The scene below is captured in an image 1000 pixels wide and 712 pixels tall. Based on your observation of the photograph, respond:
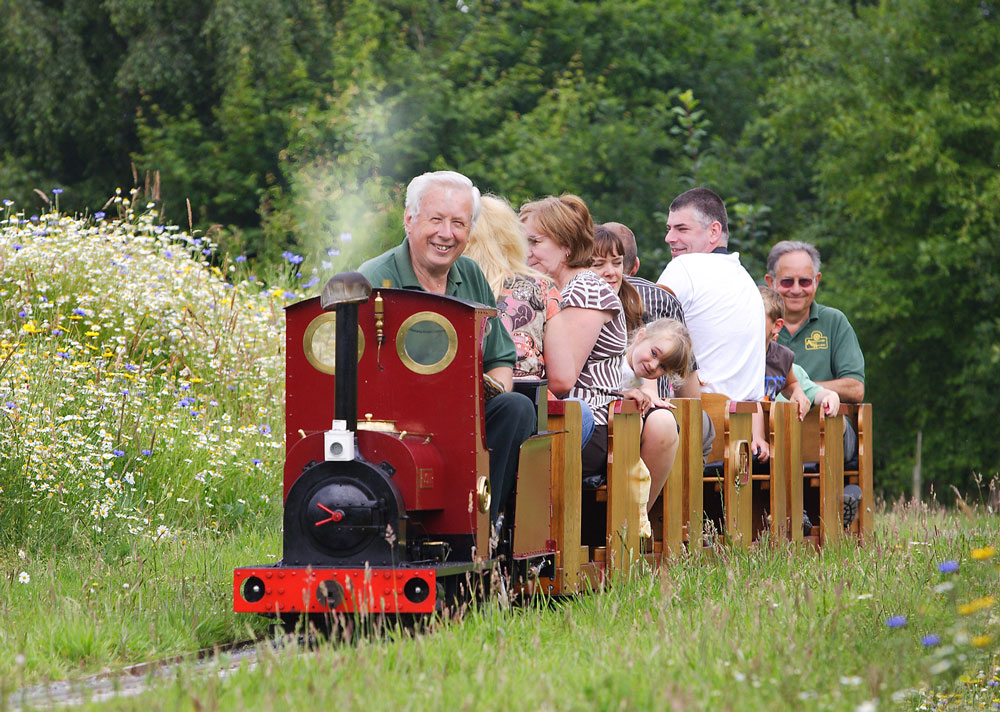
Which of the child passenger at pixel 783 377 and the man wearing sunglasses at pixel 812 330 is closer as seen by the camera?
the child passenger at pixel 783 377

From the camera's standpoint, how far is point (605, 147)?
2491 centimetres

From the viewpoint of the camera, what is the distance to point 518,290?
19.4 feet

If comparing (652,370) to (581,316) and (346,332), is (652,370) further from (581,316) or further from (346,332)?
(346,332)

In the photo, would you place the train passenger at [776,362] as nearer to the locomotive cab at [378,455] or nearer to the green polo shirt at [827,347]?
the green polo shirt at [827,347]

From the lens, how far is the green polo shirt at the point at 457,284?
538 cm

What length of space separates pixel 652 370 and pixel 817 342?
321cm

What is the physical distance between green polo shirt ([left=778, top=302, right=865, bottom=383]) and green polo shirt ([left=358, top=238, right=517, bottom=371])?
14.0 feet

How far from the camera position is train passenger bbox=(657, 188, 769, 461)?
23.8ft

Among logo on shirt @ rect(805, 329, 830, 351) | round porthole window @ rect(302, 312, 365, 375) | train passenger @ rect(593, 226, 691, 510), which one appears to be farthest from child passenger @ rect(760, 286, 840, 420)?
round porthole window @ rect(302, 312, 365, 375)

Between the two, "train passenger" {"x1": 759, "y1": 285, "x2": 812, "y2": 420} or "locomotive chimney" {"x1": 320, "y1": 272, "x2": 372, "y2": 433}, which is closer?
"locomotive chimney" {"x1": 320, "y1": 272, "x2": 372, "y2": 433}

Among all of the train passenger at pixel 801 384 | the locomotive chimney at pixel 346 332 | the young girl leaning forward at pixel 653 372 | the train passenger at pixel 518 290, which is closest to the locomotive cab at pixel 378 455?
the locomotive chimney at pixel 346 332

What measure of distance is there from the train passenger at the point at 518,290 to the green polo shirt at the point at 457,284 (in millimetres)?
269

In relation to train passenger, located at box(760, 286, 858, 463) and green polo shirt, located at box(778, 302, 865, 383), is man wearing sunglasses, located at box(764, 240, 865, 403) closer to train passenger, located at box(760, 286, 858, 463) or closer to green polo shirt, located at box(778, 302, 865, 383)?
green polo shirt, located at box(778, 302, 865, 383)

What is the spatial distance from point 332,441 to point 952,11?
1976cm
